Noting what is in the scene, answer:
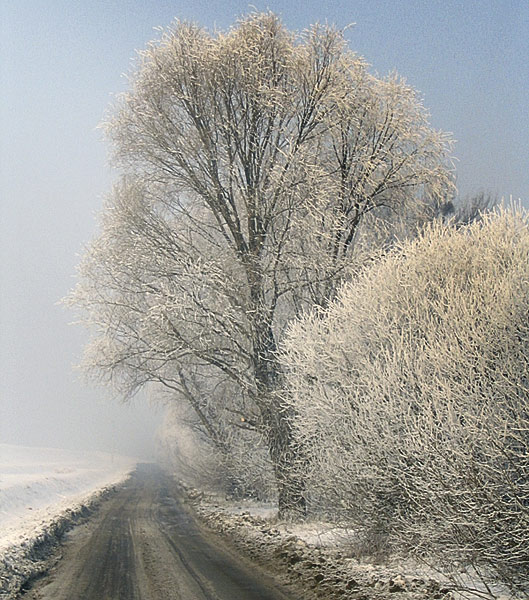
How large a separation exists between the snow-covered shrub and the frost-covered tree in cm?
313

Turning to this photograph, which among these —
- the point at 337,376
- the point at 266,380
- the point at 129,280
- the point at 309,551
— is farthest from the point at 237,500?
the point at 337,376

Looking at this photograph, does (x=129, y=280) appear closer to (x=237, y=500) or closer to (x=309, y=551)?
(x=309, y=551)

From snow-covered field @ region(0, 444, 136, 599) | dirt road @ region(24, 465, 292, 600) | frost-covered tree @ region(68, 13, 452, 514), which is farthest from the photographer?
frost-covered tree @ region(68, 13, 452, 514)

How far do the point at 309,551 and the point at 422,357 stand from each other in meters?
4.46

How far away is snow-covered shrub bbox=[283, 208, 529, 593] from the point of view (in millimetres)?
6246

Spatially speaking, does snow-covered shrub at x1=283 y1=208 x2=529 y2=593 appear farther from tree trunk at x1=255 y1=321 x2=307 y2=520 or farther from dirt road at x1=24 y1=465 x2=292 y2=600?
tree trunk at x1=255 y1=321 x2=307 y2=520

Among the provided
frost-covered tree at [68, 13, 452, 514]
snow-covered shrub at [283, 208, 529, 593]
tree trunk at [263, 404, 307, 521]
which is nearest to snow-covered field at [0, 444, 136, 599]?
frost-covered tree at [68, 13, 452, 514]

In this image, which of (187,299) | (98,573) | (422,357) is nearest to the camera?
(422,357)

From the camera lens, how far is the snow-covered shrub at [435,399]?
20.5 ft

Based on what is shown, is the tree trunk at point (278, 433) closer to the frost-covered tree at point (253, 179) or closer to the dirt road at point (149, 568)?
the frost-covered tree at point (253, 179)

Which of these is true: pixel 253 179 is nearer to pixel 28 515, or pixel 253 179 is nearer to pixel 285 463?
pixel 285 463

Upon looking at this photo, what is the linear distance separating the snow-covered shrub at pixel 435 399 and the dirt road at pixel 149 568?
6.99 feet

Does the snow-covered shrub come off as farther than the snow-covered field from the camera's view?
No

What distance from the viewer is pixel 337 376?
30.9ft
